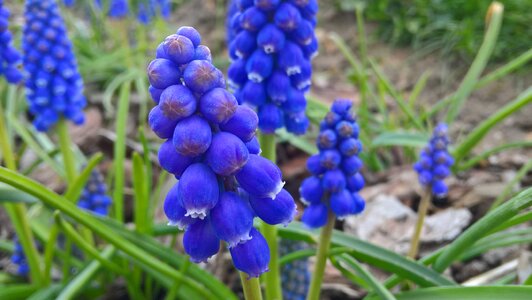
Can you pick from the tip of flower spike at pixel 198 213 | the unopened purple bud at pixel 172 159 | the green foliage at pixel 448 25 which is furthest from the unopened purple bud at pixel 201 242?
the green foliage at pixel 448 25

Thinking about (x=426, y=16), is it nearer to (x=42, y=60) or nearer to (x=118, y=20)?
(x=118, y=20)

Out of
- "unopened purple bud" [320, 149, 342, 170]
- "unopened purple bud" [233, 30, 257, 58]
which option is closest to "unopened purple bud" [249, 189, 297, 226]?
"unopened purple bud" [320, 149, 342, 170]

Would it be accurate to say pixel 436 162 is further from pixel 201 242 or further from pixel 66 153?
pixel 66 153

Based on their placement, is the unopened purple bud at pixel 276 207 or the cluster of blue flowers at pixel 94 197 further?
the cluster of blue flowers at pixel 94 197

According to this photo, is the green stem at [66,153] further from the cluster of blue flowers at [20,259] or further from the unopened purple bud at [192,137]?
the unopened purple bud at [192,137]

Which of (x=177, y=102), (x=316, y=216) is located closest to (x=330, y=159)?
(x=316, y=216)

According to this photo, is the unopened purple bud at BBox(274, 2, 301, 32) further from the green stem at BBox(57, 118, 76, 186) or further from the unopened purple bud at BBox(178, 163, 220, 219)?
the green stem at BBox(57, 118, 76, 186)
